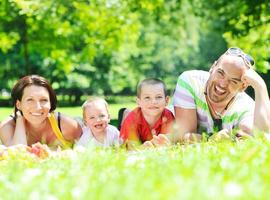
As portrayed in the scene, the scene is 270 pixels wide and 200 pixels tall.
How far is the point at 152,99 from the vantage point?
23.6 feet

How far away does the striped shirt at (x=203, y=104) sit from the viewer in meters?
7.05

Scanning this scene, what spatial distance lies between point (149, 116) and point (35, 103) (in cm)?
138

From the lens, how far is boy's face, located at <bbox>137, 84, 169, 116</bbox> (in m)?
7.17

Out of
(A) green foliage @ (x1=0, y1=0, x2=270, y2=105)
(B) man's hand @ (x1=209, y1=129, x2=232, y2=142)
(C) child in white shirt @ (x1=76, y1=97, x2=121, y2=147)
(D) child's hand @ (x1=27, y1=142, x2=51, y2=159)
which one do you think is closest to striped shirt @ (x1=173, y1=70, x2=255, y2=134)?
(B) man's hand @ (x1=209, y1=129, x2=232, y2=142)

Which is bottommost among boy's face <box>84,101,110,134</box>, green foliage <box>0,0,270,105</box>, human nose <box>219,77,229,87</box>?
boy's face <box>84,101,110,134</box>

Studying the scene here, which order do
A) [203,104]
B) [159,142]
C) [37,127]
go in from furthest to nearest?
[37,127]
[203,104]
[159,142]

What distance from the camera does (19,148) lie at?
634 centimetres

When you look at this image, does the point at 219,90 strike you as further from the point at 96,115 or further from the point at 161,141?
the point at 96,115

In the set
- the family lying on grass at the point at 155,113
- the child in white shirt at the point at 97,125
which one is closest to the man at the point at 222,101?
the family lying on grass at the point at 155,113

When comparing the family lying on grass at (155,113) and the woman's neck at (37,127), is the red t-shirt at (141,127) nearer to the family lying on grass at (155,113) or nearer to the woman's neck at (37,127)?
the family lying on grass at (155,113)

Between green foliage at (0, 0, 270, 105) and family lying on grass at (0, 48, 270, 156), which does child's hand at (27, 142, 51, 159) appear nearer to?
family lying on grass at (0, 48, 270, 156)

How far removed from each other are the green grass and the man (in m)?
2.38

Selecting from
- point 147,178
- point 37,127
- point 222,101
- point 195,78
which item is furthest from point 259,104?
point 147,178

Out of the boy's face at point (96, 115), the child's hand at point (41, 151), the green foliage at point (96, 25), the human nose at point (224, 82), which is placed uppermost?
the green foliage at point (96, 25)
